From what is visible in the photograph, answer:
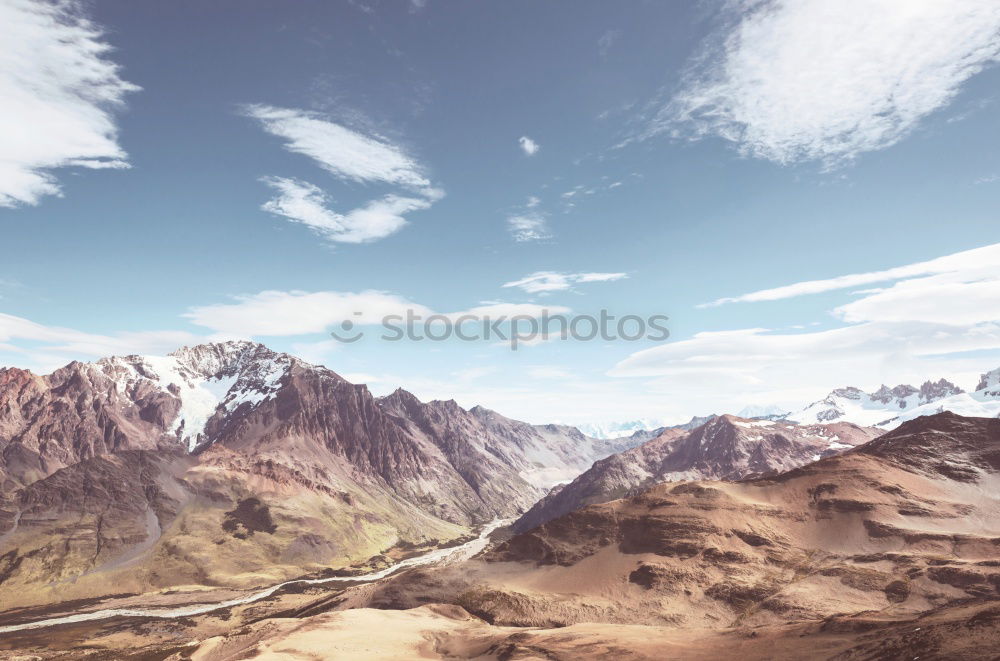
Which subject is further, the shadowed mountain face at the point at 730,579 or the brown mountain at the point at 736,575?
the brown mountain at the point at 736,575

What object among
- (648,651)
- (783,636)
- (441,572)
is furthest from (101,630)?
(783,636)

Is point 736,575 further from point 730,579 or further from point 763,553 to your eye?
point 763,553

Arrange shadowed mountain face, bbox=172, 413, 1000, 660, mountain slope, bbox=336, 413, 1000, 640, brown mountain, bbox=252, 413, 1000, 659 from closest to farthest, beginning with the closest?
shadowed mountain face, bbox=172, 413, 1000, 660, brown mountain, bbox=252, 413, 1000, 659, mountain slope, bbox=336, 413, 1000, 640

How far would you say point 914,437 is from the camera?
594ft

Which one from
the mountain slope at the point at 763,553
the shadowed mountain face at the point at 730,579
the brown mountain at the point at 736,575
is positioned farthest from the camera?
the mountain slope at the point at 763,553

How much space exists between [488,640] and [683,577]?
49.4 metres

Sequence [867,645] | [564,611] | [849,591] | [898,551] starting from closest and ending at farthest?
[867,645] → [849,591] → [564,611] → [898,551]

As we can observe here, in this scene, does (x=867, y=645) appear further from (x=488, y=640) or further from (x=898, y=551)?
(x=898, y=551)

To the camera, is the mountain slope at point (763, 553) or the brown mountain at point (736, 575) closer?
the brown mountain at point (736, 575)

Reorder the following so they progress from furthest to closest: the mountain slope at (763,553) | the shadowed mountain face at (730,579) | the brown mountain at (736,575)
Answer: the mountain slope at (763,553)
the brown mountain at (736,575)
the shadowed mountain face at (730,579)

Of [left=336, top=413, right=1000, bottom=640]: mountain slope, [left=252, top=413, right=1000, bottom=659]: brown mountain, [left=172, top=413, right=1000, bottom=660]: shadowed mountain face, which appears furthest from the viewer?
[left=336, top=413, right=1000, bottom=640]: mountain slope

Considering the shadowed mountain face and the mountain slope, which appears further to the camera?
the mountain slope

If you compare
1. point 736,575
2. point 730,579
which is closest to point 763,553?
point 736,575

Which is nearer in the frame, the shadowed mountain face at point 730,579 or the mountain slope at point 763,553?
the shadowed mountain face at point 730,579
